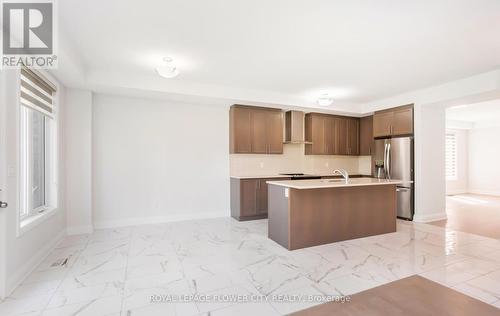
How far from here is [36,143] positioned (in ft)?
11.4

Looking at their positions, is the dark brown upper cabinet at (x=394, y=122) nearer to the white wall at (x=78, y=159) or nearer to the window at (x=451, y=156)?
the window at (x=451, y=156)

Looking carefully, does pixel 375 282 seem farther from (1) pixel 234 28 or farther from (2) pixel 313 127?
(2) pixel 313 127

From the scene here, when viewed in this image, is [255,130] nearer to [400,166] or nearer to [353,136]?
[353,136]

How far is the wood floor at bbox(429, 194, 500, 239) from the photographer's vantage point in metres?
4.57

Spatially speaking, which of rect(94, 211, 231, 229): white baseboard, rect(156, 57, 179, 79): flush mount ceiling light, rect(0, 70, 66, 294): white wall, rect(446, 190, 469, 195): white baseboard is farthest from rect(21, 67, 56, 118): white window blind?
rect(446, 190, 469, 195): white baseboard

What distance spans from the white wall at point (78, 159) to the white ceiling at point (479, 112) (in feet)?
26.3

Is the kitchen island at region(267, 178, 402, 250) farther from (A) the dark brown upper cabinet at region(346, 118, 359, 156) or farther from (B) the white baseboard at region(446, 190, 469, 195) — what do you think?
(B) the white baseboard at region(446, 190, 469, 195)

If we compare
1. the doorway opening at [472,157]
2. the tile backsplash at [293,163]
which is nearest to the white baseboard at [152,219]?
the tile backsplash at [293,163]

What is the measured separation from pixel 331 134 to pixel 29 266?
6069 mm

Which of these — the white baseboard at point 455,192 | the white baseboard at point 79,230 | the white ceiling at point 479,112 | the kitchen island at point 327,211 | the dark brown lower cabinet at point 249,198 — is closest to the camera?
the kitchen island at point 327,211

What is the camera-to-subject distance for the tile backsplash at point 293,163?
19.1 ft

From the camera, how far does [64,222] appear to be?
13.4ft

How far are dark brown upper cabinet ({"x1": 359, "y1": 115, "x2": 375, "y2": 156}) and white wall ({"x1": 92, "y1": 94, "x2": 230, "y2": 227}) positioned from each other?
12.0ft

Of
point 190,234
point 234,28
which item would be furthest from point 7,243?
point 234,28
